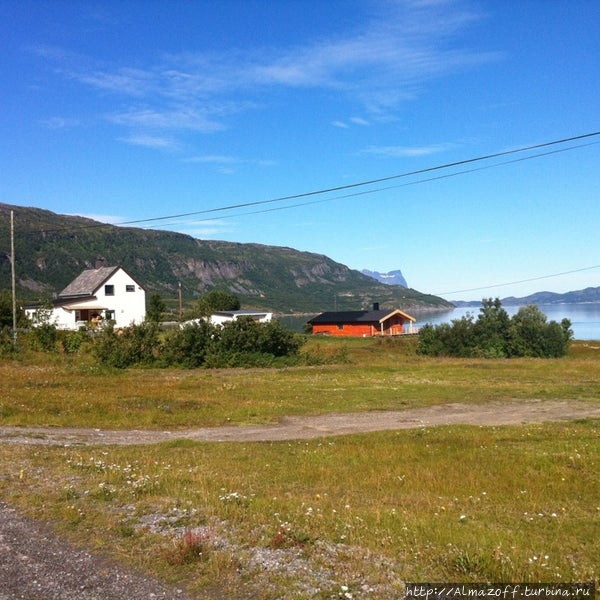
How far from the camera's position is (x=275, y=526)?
26.4ft

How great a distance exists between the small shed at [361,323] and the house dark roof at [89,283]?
1417 inches

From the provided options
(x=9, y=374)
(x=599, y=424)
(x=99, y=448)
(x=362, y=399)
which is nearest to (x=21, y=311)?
(x=9, y=374)

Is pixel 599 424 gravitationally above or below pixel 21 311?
below

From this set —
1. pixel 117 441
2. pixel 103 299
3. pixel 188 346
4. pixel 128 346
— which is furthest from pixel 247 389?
pixel 103 299

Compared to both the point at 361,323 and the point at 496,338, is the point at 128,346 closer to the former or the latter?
the point at 496,338

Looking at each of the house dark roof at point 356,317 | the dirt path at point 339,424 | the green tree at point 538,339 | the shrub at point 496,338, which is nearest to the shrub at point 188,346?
the dirt path at point 339,424

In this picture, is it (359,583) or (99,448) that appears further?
(99,448)

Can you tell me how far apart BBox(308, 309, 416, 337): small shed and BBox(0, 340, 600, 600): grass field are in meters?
70.8

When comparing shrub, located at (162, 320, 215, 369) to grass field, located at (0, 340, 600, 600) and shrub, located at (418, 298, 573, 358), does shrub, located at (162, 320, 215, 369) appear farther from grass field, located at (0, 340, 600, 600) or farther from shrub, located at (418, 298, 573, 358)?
shrub, located at (418, 298, 573, 358)

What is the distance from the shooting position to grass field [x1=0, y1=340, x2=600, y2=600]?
21.9 feet

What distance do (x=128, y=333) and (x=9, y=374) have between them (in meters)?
11.3

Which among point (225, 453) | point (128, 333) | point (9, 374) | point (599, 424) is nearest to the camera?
point (225, 453)

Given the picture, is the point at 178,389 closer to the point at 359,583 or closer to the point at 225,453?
the point at 225,453

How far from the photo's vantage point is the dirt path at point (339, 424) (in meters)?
17.9
